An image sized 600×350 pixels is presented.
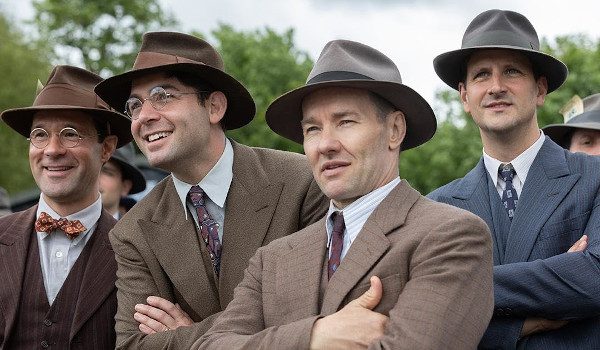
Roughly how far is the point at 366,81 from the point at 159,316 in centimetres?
164

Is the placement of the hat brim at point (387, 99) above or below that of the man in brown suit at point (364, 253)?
above

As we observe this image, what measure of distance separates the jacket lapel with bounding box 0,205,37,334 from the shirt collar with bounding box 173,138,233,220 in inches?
44.1

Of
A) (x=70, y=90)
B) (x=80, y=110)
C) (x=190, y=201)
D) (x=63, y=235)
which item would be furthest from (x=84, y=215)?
(x=190, y=201)

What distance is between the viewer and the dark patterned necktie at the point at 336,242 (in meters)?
3.50

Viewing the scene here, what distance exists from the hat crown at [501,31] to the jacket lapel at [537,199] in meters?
0.63

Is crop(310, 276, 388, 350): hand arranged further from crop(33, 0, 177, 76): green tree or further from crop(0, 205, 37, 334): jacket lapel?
crop(33, 0, 177, 76): green tree

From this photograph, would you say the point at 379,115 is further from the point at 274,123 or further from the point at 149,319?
the point at 149,319

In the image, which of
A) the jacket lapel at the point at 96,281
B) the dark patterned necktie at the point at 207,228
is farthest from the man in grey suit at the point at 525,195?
the jacket lapel at the point at 96,281

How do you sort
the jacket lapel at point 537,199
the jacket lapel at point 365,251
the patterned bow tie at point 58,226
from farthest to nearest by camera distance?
the patterned bow tie at point 58,226, the jacket lapel at point 537,199, the jacket lapel at point 365,251

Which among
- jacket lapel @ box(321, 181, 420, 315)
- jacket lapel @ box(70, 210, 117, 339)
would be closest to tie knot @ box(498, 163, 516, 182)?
jacket lapel @ box(321, 181, 420, 315)

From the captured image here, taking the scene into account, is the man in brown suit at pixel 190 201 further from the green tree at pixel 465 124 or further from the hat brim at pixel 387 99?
the green tree at pixel 465 124

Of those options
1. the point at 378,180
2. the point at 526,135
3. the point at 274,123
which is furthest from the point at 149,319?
the point at 526,135

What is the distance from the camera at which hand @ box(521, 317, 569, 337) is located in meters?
3.81

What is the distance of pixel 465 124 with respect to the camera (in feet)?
78.9
